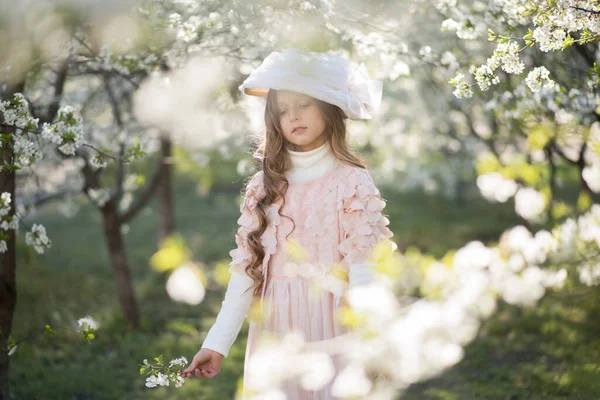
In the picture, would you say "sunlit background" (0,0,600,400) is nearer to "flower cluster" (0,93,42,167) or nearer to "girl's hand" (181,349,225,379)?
"flower cluster" (0,93,42,167)

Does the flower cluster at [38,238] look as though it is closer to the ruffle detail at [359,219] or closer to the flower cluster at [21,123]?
the flower cluster at [21,123]

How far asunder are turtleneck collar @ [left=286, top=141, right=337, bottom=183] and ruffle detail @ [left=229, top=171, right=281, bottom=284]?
0.14 m

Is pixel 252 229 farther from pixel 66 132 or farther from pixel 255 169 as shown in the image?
pixel 66 132

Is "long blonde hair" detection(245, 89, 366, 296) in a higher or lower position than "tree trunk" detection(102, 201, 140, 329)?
lower

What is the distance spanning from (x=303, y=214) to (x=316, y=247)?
132mm

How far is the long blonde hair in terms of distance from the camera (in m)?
2.39

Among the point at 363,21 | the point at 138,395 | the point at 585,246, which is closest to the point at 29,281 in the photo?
the point at 138,395

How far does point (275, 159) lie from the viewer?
2463 millimetres

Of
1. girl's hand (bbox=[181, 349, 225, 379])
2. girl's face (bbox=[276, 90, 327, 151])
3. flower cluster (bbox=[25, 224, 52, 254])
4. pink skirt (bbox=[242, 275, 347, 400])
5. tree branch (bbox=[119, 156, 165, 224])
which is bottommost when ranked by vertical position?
girl's hand (bbox=[181, 349, 225, 379])

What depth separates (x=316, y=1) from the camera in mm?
2768

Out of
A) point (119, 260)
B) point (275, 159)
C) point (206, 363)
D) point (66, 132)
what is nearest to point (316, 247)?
point (275, 159)

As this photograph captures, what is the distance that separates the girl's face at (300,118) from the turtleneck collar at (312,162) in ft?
0.16

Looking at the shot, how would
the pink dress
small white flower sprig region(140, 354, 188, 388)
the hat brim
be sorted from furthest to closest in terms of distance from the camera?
the hat brim
the pink dress
small white flower sprig region(140, 354, 188, 388)

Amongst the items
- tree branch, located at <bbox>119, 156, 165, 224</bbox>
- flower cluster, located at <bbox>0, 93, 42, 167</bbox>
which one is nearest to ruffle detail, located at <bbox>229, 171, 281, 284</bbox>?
flower cluster, located at <bbox>0, 93, 42, 167</bbox>
